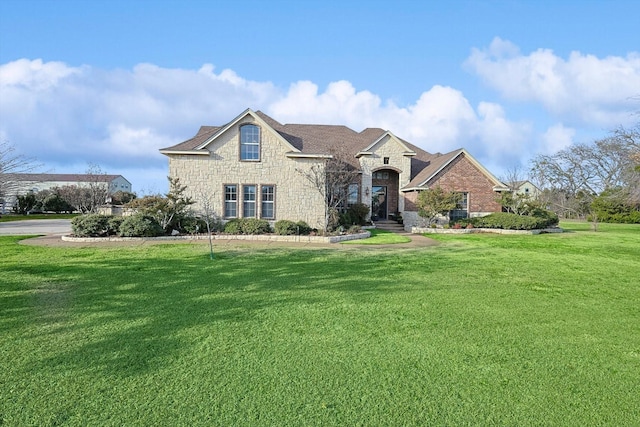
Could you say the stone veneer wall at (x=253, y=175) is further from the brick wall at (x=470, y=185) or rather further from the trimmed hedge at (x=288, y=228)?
the brick wall at (x=470, y=185)

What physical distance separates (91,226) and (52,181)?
190 feet

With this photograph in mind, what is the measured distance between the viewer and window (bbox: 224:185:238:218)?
1988cm

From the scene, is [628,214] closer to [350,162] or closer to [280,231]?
[350,162]

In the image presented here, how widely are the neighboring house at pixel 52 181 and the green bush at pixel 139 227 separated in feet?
12.4

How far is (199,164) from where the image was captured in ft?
64.4

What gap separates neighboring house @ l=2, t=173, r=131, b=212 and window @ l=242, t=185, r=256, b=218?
925cm

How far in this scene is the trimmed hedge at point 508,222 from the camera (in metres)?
22.7

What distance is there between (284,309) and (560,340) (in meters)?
→ 4.10

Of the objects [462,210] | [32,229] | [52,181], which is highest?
[52,181]

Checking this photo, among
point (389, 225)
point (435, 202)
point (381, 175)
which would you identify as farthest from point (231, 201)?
point (435, 202)

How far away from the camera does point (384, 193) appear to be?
89.2 ft

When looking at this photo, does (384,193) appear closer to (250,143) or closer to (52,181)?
(250,143)

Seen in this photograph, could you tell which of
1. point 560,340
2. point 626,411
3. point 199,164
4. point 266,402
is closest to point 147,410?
point 266,402

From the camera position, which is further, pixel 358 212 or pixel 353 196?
pixel 353 196
